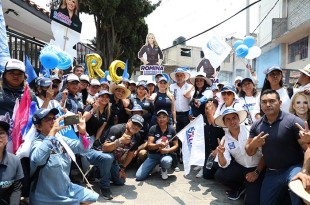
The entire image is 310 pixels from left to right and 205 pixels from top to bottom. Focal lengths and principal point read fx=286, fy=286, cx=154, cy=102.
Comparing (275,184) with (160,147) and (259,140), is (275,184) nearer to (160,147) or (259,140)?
(259,140)

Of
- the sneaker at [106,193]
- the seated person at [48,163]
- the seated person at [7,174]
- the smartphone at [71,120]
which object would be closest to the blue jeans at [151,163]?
the sneaker at [106,193]

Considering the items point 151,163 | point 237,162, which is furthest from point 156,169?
point 237,162

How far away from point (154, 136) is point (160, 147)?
26 cm

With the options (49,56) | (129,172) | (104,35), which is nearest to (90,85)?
(49,56)

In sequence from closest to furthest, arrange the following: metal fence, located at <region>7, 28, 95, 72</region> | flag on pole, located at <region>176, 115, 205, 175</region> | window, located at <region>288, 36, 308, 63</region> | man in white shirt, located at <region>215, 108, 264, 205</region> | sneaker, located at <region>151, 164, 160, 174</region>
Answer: man in white shirt, located at <region>215, 108, 264, 205</region> < flag on pole, located at <region>176, 115, 205, 175</region> < sneaker, located at <region>151, 164, 160, 174</region> < metal fence, located at <region>7, 28, 95, 72</region> < window, located at <region>288, 36, 308, 63</region>

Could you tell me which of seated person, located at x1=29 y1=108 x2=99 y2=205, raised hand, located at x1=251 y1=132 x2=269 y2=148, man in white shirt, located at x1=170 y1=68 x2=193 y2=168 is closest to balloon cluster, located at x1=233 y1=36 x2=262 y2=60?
man in white shirt, located at x1=170 y1=68 x2=193 y2=168

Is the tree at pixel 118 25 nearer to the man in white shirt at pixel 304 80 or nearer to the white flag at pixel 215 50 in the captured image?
the white flag at pixel 215 50

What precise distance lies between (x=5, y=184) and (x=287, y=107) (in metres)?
3.75

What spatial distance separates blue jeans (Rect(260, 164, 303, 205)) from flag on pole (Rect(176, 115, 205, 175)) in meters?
1.03

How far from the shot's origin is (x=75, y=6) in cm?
716

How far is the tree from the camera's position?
43.3 feet

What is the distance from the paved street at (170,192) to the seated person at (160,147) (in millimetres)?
190

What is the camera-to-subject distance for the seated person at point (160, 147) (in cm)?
489

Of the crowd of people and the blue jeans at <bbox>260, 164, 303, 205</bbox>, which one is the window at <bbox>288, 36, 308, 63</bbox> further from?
the blue jeans at <bbox>260, 164, 303, 205</bbox>
